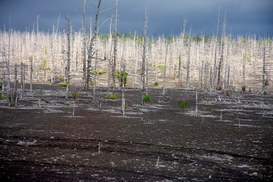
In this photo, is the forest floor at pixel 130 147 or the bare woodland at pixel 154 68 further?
the bare woodland at pixel 154 68

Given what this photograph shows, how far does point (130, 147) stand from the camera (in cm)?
1246

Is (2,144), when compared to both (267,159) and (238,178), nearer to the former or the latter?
(238,178)

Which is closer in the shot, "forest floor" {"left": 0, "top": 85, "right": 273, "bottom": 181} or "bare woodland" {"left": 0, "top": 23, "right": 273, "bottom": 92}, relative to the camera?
"forest floor" {"left": 0, "top": 85, "right": 273, "bottom": 181}

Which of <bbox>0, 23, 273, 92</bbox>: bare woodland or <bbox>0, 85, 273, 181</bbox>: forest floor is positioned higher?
<bbox>0, 23, 273, 92</bbox>: bare woodland

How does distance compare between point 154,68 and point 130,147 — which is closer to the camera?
point 130,147

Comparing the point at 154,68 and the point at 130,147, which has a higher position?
the point at 154,68

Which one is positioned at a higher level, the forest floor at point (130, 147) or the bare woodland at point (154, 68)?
the bare woodland at point (154, 68)

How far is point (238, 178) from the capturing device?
9055mm

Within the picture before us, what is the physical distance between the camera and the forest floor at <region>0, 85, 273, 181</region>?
30.1 ft

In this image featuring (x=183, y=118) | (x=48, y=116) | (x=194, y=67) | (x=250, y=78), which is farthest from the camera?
(x=194, y=67)

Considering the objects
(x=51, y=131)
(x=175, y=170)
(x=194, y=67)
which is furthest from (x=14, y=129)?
(x=194, y=67)

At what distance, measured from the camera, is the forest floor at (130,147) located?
9.19 metres

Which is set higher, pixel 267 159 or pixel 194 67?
pixel 194 67

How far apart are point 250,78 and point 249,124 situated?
51327 millimetres
